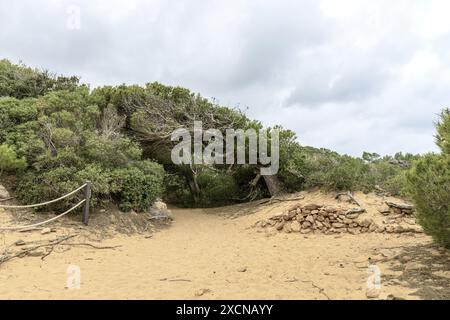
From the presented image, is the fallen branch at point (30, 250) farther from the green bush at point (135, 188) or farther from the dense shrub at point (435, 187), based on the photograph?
the dense shrub at point (435, 187)

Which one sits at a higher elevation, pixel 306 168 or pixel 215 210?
pixel 306 168

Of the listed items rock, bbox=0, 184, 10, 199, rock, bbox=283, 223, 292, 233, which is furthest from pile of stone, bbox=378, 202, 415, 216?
rock, bbox=0, 184, 10, 199

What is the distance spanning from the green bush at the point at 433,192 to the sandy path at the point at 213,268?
1.09 m

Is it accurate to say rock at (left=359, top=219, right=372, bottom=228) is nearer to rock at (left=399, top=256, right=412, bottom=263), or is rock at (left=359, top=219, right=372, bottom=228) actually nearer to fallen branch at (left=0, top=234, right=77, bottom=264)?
rock at (left=399, top=256, right=412, bottom=263)

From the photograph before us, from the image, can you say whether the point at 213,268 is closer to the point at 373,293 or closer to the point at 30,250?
the point at 373,293

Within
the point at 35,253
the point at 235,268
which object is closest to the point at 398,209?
the point at 235,268

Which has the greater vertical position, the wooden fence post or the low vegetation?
the low vegetation

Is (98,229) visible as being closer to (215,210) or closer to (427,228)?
(215,210)

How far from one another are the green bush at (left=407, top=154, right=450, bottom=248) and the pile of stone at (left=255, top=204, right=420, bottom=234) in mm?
2932

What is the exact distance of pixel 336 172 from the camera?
11.6 m

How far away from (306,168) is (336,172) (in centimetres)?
199

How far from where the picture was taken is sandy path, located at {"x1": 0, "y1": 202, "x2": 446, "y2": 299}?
5232 millimetres
